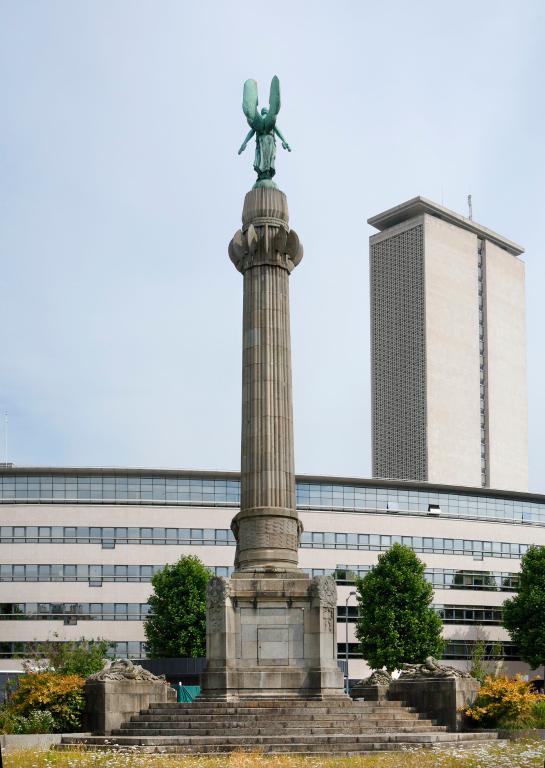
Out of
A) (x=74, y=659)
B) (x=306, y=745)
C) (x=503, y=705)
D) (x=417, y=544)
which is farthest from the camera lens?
(x=417, y=544)

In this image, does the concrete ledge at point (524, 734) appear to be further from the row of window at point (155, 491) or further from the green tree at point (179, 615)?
the row of window at point (155, 491)

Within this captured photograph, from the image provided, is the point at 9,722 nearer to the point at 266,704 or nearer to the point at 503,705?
the point at 266,704

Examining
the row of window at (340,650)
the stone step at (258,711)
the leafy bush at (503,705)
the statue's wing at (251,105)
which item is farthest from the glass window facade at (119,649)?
the leafy bush at (503,705)

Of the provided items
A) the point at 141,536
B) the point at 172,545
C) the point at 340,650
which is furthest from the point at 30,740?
the point at 340,650

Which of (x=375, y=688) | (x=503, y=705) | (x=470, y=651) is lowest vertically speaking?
(x=470, y=651)

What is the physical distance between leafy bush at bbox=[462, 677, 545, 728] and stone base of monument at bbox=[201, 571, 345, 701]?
4789mm

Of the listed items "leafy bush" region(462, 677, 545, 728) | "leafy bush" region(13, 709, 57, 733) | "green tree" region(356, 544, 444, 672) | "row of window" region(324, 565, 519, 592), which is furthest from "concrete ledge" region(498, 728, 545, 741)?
"row of window" region(324, 565, 519, 592)

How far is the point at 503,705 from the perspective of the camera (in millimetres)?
39344

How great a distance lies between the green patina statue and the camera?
157ft

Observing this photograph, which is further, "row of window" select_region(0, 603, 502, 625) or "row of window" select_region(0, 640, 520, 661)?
"row of window" select_region(0, 603, 502, 625)

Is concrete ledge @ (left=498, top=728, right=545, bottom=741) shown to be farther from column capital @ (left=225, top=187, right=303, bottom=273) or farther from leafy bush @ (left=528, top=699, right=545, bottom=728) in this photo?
column capital @ (left=225, top=187, right=303, bottom=273)

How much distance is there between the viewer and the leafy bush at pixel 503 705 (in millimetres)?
39031

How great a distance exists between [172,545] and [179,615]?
17.1 meters

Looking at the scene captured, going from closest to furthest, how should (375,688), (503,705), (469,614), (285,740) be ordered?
1. (285,740)
2. (503,705)
3. (375,688)
4. (469,614)
